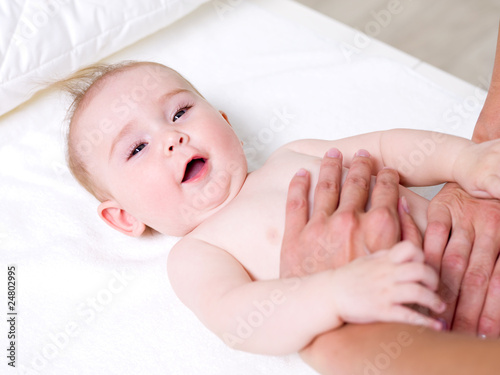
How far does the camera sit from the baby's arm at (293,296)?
89 cm

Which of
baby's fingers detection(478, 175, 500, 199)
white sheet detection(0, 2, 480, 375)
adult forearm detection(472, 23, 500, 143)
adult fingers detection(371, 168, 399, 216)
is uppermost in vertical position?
adult forearm detection(472, 23, 500, 143)

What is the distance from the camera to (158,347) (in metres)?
1.26

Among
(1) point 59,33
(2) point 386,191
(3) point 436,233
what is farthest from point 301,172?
(1) point 59,33

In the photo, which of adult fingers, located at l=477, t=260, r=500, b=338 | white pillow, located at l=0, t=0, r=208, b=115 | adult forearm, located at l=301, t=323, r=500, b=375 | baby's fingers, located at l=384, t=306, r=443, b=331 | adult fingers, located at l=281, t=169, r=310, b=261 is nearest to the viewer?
adult forearm, located at l=301, t=323, r=500, b=375

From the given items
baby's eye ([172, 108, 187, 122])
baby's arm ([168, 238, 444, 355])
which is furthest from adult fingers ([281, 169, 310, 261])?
baby's eye ([172, 108, 187, 122])

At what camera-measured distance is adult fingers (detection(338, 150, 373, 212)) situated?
3.64 feet

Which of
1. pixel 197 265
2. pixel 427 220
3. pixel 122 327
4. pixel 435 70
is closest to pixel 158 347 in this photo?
pixel 122 327

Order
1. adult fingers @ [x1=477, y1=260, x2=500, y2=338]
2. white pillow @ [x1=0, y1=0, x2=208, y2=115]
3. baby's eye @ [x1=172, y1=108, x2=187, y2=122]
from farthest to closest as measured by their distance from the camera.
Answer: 1. white pillow @ [x1=0, y1=0, x2=208, y2=115]
2. baby's eye @ [x1=172, y1=108, x2=187, y2=122]
3. adult fingers @ [x1=477, y1=260, x2=500, y2=338]

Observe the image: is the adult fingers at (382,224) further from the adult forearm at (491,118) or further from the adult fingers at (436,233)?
the adult forearm at (491,118)

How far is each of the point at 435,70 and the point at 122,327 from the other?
1220 millimetres

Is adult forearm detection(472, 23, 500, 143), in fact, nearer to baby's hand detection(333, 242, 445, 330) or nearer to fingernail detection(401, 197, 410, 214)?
fingernail detection(401, 197, 410, 214)

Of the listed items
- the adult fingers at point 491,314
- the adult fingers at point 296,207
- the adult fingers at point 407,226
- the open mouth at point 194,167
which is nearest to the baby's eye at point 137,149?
the open mouth at point 194,167

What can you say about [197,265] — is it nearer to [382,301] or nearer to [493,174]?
[382,301]

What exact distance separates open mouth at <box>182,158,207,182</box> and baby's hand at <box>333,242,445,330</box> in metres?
0.51
